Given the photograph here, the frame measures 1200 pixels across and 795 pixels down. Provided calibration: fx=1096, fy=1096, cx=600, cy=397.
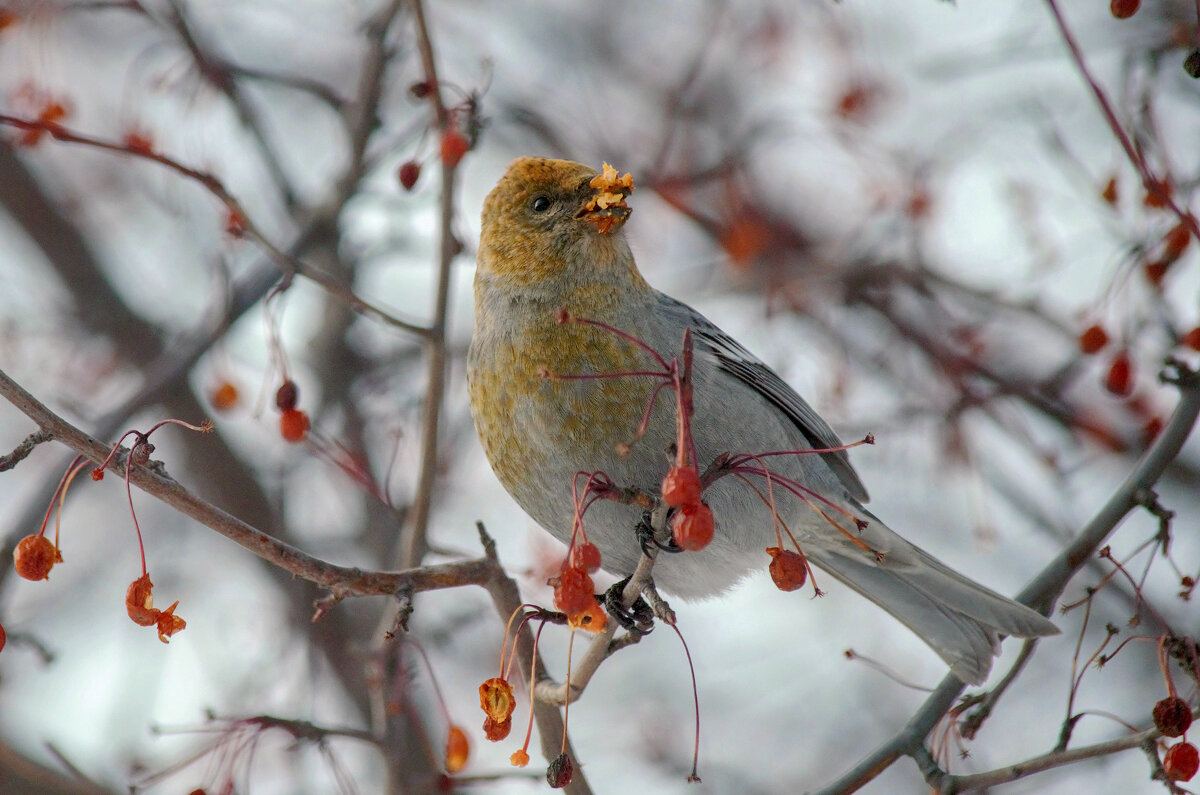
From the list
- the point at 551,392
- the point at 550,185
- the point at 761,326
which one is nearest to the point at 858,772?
the point at 551,392

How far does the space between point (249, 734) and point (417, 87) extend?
1962 millimetres

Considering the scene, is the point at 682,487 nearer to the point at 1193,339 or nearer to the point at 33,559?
the point at 33,559

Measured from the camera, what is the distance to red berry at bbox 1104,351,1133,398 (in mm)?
3801

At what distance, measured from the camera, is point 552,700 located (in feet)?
9.39

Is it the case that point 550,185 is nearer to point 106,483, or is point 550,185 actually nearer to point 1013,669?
point 1013,669

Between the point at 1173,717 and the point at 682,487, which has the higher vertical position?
the point at 682,487

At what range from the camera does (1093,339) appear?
385 centimetres

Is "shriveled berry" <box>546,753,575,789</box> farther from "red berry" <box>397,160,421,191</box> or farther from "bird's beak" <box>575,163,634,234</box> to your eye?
"red berry" <box>397,160,421,191</box>

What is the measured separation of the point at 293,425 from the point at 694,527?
1625mm

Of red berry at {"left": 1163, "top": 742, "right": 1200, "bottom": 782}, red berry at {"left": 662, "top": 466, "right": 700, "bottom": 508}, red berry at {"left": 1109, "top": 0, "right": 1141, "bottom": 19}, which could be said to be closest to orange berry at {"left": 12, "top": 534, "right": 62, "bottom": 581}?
red berry at {"left": 662, "top": 466, "right": 700, "bottom": 508}

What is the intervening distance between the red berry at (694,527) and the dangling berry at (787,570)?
1.00 ft

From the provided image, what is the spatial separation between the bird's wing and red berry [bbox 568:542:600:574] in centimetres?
143

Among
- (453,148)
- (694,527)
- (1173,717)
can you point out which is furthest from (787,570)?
(453,148)

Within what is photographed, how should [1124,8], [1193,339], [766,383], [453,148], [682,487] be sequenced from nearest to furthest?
[682,487] → [1124,8] → [453,148] → [1193,339] → [766,383]
